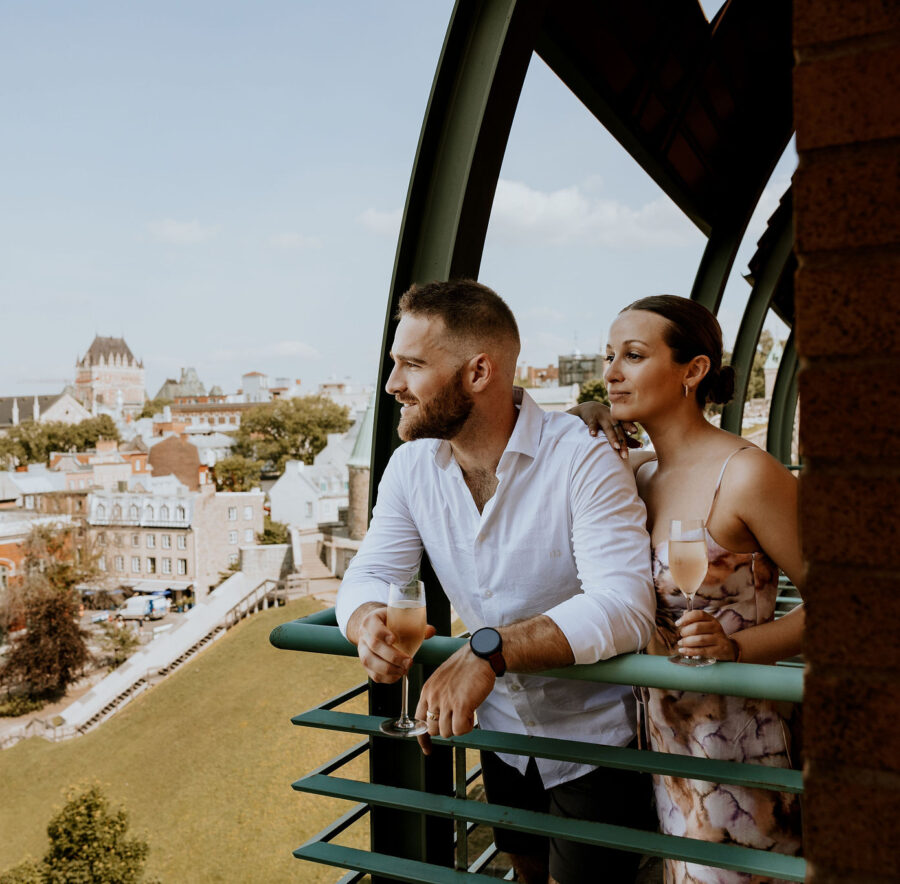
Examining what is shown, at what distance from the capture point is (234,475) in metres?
63.9

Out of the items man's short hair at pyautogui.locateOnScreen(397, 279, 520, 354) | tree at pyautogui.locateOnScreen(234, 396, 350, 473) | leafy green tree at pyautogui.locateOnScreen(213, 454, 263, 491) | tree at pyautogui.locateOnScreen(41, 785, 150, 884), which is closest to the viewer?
man's short hair at pyautogui.locateOnScreen(397, 279, 520, 354)

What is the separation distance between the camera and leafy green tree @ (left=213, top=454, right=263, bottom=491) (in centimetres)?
6378

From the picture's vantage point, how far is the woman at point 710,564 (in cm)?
152

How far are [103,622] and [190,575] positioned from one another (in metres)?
5.63

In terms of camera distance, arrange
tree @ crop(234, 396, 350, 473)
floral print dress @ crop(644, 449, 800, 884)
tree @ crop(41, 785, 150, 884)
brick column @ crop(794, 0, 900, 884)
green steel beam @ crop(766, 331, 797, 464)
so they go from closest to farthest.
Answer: brick column @ crop(794, 0, 900, 884) → floral print dress @ crop(644, 449, 800, 884) → green steel beam @ crop(766, 331, 797, 464) → tree @ crop(41, 785, 150, 884) → tree @ crop(234, 396, 350, 473)

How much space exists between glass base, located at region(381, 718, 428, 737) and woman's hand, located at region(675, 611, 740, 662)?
52cm

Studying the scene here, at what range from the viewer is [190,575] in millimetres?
52000

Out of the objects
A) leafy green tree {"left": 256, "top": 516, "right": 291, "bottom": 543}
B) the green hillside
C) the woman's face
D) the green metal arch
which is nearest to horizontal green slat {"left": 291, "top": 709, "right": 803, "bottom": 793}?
the woman's face

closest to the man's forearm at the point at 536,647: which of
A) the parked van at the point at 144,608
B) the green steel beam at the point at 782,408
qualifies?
the green steel beam at the point at 782,408

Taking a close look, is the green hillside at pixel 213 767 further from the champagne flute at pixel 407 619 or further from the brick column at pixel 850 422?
the brick column at pixel 850 422

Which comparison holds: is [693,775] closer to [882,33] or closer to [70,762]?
[882,33]

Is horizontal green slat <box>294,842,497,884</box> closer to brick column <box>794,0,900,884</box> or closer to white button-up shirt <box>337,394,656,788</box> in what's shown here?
white button-up shirt <box>337,394,656,788</box>

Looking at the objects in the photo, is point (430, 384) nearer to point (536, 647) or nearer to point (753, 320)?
point (536, 647)

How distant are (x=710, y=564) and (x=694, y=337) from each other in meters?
0.52
